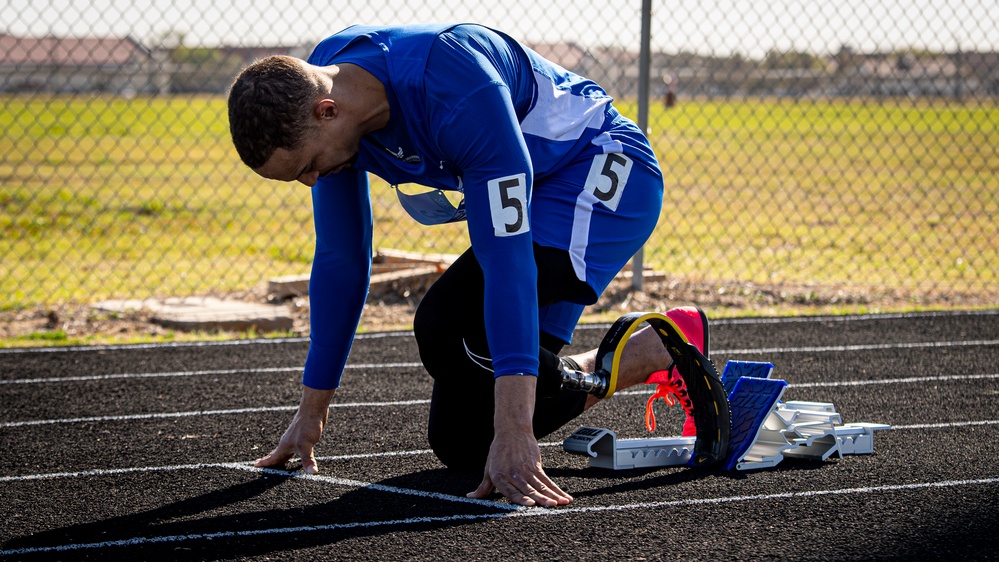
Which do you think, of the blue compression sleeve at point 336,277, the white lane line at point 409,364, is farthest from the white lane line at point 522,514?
the white lane line at point 409,364

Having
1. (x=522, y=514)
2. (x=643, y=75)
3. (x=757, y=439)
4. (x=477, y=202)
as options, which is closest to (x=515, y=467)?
(x=522, y=514)

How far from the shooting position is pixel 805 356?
5359mm

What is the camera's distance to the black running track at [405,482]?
9.02 ft

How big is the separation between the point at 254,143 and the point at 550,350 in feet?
4.05

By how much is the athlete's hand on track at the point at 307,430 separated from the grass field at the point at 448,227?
417 cm

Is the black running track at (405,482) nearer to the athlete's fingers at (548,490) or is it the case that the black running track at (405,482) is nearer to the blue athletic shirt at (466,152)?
the athlete's fingers at (548,490)

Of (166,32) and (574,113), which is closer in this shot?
(574,113)

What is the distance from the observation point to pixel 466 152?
107 inches

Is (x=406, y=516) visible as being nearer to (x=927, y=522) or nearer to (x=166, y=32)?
(x=927, y=522)

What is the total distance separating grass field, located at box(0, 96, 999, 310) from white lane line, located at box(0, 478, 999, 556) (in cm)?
451

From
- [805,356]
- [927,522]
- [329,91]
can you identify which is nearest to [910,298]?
[805,356]

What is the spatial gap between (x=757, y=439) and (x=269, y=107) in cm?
203

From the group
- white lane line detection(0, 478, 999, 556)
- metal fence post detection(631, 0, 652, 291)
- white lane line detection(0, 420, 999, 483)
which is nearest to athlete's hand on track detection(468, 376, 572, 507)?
white lane line detection(0, 478, 999, 556)

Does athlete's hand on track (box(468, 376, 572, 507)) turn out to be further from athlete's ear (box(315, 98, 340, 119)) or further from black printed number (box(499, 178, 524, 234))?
athlete's ear (box(315, 98, 340, 119))
